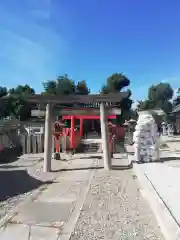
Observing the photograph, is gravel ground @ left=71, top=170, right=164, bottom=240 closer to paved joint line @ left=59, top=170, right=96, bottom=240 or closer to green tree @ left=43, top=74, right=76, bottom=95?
paved joint line @ left=59, top=170, right=96, bottom=240

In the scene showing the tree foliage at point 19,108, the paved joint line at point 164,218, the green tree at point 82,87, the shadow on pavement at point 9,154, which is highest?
the green tree at point 82,87

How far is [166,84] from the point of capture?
6419 centimetres

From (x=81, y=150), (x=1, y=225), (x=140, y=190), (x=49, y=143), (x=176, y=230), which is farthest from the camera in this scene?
(x=81, y=150)

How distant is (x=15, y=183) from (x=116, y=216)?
4.12m

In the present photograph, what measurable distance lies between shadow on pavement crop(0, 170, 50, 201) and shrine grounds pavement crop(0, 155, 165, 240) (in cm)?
26

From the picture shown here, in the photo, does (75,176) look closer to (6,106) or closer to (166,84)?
(6,106)

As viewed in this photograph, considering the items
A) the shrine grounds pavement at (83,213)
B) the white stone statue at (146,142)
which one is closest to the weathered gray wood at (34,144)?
the white stone statue at (146,142)

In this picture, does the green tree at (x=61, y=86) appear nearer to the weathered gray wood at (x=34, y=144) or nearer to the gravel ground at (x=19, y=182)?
the weathered gray wood at (x=34, y=144)

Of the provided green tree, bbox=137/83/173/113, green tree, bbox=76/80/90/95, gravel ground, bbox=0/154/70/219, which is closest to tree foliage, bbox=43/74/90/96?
green tree, bbox=76/80/90/95

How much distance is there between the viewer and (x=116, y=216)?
195 inches

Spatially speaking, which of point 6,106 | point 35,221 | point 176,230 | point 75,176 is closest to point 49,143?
point 75,176

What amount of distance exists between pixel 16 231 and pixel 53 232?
1.86 ft

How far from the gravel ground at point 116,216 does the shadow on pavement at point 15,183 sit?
5.57 feet

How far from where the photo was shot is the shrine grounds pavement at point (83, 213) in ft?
13.7
